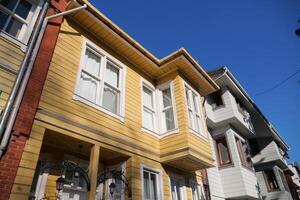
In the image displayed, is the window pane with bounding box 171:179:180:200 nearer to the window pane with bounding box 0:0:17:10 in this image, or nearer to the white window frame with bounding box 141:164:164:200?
the white window frame with bounding box 141:164:164:200

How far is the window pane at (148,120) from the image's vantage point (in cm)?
835

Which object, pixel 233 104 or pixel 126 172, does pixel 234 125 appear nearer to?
pixel 233 104

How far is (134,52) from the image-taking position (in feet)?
27.8

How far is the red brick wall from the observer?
410 centimetres

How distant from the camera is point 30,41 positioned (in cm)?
557

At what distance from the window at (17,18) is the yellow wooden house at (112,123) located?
830 mm

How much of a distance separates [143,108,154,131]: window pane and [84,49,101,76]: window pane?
2326 mm

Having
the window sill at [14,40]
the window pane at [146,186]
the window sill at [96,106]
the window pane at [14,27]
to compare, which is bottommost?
the window pane at [146,186]

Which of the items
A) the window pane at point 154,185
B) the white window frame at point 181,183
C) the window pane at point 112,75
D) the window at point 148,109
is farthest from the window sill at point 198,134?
the window pane at point 112,75

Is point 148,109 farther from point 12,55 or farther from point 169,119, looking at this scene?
point 12,55

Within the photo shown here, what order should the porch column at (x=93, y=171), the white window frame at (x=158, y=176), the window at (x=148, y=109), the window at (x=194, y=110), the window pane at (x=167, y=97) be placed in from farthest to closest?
1. the window pane at (x=167, y=97)
2. the window at (x=194, y=110)
3. the window at (x=148, y=109)
4. the white window frame at (x=158, y=176)
5. the porch column at (x=93, y=171)

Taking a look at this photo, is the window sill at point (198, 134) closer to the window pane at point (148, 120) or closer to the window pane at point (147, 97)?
the window pane at point (148, 120)

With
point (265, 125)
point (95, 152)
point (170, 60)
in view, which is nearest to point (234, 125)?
point (265, 125)

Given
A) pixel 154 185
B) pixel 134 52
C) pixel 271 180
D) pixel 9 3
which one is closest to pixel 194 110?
pixel 134 52
